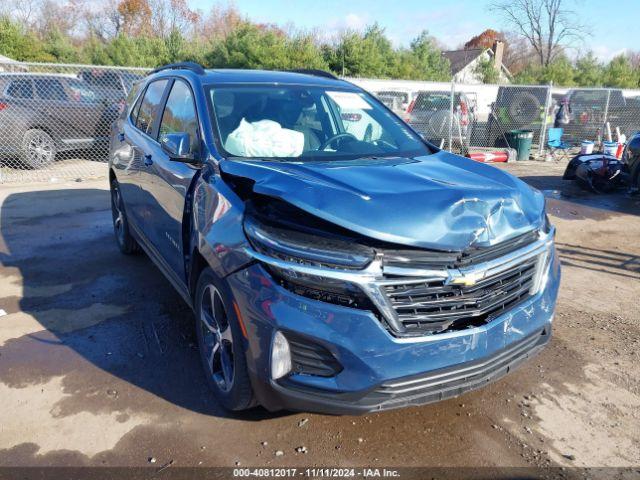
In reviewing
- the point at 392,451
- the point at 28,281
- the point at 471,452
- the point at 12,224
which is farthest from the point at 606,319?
the point at 12,224

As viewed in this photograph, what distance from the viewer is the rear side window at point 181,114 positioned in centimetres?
347

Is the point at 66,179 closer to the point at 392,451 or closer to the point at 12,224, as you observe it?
the point at 12,224

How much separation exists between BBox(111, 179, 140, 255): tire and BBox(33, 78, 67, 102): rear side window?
664 centimetres

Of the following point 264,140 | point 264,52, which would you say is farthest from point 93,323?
point 264,52

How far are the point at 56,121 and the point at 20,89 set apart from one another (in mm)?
860

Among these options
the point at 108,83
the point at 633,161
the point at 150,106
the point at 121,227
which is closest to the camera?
the point at 150,106

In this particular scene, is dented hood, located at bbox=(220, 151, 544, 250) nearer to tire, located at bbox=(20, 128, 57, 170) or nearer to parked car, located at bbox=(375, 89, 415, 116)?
tire, located at bbox=(20, 128, 57, 170)

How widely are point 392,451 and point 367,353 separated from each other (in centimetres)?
76

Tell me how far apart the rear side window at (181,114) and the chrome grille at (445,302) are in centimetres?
170

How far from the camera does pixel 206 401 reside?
A: 3.13 m

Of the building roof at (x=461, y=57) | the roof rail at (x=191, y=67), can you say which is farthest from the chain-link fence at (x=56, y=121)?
the building roof at (x=461, y=57)

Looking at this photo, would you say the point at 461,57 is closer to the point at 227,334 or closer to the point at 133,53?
the point at 133,53

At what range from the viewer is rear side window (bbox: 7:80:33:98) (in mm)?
10491

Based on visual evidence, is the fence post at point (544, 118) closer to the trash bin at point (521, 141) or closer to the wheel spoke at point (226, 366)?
the trash bin at point (521, 141)
